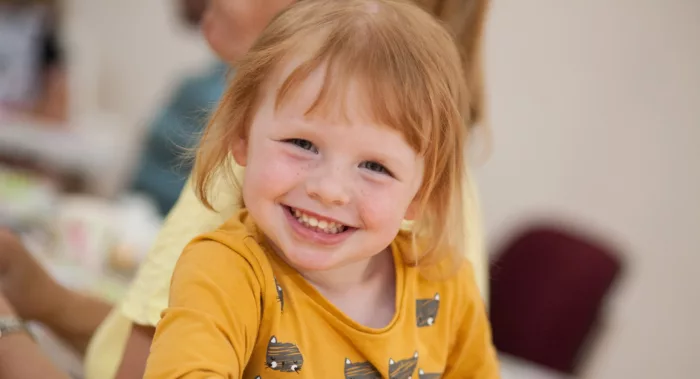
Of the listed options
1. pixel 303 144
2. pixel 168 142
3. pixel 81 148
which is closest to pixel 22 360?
pixel 303 144

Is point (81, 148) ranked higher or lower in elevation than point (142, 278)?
lower

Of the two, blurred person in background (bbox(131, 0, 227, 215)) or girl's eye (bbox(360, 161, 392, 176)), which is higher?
girl's eye (bbox(360, 161, 392, 176))

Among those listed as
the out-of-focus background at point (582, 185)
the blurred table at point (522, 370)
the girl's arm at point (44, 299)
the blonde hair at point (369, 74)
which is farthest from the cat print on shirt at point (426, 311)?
the out-of-focus background at point (582, 185)

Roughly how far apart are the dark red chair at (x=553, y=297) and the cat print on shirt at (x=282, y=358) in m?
1.39

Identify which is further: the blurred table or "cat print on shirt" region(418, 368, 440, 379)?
the blurred table

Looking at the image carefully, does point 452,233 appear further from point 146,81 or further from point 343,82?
point 146,81

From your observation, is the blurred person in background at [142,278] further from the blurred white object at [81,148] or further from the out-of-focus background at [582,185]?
the blurred white object at [81,148]

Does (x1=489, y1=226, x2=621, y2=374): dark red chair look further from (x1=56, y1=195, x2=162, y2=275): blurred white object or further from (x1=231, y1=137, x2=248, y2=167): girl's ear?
(x1=231, y1=137, x2=248, y2=167): girl's ear

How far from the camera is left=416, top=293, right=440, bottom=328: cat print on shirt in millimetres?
886

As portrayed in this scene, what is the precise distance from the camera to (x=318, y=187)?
2.40 feet

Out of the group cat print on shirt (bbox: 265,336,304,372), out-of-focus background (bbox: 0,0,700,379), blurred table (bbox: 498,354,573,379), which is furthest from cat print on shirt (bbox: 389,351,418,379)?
out-of-focus background (bbox: 0,0,700,379)

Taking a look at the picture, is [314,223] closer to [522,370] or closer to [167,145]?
[522,370]

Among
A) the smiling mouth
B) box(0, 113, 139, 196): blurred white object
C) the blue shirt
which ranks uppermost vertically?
the smiling mouth

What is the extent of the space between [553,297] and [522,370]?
1.08 feet
